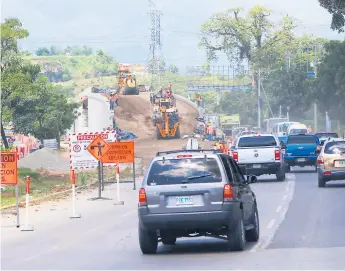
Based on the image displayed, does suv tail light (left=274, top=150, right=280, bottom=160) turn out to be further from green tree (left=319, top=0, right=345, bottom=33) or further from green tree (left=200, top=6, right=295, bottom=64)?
green tree (left=200, top=6, right=295, bottom=64)

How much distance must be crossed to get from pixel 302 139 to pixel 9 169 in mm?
26989

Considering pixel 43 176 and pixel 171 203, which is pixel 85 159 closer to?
pixel 43 176

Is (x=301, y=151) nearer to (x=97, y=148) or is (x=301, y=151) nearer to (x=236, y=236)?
(x=97, y=148)

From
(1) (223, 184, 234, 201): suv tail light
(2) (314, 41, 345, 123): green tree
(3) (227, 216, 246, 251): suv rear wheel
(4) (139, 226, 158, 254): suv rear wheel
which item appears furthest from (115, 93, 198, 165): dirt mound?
(1) (223, 184, 234, 201): suv tail light

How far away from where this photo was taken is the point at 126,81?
104562mm

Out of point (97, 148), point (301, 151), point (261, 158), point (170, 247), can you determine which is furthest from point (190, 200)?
point (301, 151)

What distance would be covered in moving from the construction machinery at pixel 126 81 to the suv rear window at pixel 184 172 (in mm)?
86273

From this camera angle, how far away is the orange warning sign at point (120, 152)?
3772 cm

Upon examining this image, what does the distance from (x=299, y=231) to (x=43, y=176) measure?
28.0m

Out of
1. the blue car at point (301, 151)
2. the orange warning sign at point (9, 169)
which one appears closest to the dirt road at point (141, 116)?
the blue car at point (301, 151)

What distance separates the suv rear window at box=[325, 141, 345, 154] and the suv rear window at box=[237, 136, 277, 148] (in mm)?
5921

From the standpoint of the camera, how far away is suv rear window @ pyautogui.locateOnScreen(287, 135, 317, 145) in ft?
162

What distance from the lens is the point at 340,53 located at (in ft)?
263

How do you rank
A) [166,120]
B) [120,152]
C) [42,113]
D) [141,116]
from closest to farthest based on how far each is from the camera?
[120,152]
[42,113]
[166,120]
[141,116]
